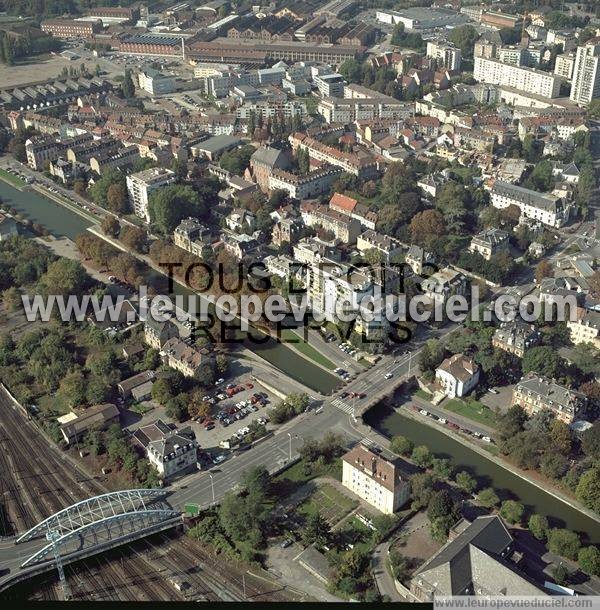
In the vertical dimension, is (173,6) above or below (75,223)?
above

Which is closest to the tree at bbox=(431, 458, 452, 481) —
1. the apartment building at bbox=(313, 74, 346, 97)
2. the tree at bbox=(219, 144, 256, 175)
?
the tree at bbox=(219, 144, 256, 175)

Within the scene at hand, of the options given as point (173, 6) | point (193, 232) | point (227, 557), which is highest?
point (173, 6)

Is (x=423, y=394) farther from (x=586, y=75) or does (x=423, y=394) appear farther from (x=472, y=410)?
(x=586, y=75)

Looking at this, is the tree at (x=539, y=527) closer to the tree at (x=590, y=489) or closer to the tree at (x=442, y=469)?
the tree at (x=590, y=489)

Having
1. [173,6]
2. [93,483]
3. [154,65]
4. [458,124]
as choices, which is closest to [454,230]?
[458,124]

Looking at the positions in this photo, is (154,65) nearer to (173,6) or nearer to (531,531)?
(173,6)
